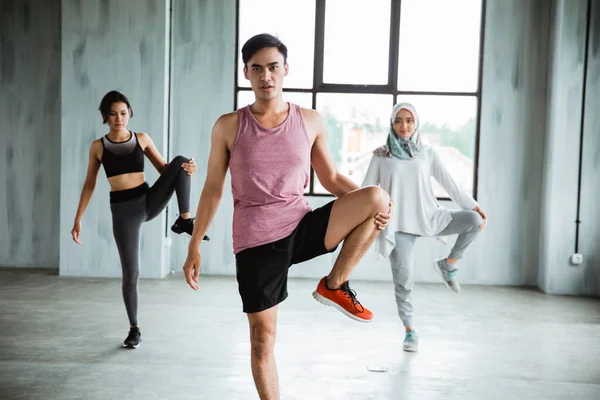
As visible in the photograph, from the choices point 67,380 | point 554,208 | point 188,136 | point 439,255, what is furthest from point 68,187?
point 554,208

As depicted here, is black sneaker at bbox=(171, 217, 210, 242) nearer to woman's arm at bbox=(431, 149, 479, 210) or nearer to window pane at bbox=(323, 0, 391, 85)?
woman's arm at bbox=(431, 149, 479, 210)

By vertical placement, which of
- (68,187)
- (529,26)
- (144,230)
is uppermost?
(529,26)

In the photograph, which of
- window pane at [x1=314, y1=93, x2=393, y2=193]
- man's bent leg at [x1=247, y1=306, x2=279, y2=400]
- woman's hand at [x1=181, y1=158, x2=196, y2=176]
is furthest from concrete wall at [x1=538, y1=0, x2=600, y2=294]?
man's bent leg at [x1=247, y1=306, x2=279, y2=400]

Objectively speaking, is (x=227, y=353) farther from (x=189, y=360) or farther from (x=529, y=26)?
(x=529, y=26)

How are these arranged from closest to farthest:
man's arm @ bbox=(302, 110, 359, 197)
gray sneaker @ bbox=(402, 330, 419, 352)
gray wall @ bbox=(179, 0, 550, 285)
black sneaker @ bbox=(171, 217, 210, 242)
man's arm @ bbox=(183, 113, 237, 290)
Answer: man's arm @ bbox=(183, 113, 237, 290) → man's arm @ bbox=(302, 110, 359, 197) → black sneaker @ bbox=(171, 217, 210, 242) → gray sneaker @ bbox=(402, 330, 419, 352) → gray wall @ bbox=(179, 0, 550, 285)

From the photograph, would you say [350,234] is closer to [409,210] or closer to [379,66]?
[409,210]

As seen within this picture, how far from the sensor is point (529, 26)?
19.9 ft

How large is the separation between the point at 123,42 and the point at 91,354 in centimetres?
318

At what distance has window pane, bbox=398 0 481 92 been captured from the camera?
240 inches

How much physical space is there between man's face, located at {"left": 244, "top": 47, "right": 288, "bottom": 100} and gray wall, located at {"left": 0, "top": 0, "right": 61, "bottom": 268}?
14.6ft

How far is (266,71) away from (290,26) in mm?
3928

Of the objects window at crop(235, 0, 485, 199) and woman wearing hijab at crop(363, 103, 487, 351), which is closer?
woman wearing hijab at crop(363, 103, 487, 351)

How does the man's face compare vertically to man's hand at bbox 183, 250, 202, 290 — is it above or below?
above

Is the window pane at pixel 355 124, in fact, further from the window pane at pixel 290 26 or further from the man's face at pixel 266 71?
the man's face at pixel 266 71
